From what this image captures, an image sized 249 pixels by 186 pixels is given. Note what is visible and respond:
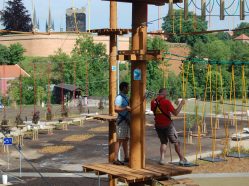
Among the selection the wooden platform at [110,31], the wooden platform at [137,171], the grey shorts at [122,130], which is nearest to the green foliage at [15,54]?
the wooden platform at [110,31]

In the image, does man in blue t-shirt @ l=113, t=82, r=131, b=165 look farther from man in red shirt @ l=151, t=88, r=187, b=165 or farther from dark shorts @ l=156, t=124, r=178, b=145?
dark shorts @ l=156, t=124, r=178, b=145

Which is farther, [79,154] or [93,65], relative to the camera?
[93,65]

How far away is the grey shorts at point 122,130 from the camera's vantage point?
32.8 feet

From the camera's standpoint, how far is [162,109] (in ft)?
35.3

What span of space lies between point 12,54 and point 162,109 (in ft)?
235

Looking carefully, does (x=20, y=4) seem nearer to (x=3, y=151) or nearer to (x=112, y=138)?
(x=3, y=151)

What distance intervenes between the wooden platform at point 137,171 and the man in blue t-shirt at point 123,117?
1.53 ft

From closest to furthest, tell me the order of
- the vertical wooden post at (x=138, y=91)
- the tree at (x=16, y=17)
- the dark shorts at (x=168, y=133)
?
the vertical wooden post at (x=138, y=91)
the dark shorts at (x=168, y=133)
the tree at (x=16, y=17)

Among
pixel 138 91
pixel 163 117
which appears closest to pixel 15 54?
pixel 163 117

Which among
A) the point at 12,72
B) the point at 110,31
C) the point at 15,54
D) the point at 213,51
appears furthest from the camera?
the point at 213,51

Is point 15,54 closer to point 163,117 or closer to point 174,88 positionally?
point 174,88

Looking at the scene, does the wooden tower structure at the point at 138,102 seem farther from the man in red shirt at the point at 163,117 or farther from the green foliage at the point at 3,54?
the green foliage at the point at 3,54

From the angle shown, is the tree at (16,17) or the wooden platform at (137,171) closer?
the wooden platform at (137,171)

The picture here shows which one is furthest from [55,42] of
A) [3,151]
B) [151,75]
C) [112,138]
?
[112,138]
